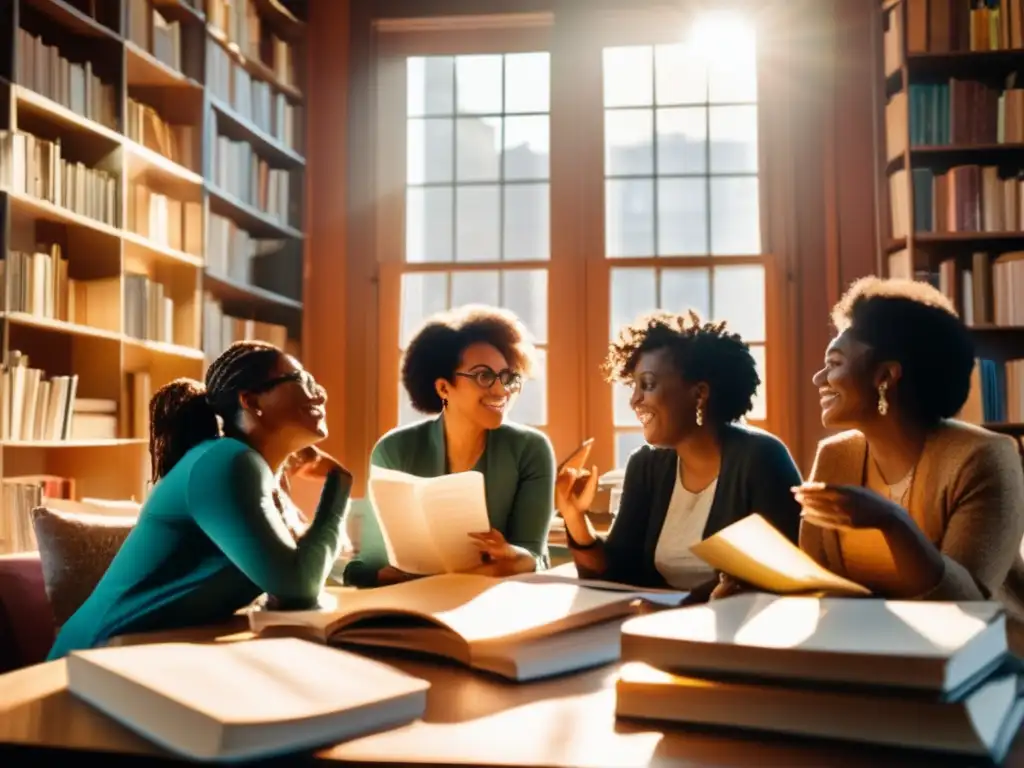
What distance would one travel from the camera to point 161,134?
414 centimetres

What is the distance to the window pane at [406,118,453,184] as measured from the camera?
5.33 meters

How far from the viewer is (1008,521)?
5.07 ft

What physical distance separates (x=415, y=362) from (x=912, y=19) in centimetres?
291

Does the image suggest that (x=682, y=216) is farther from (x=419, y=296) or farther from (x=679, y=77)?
(x=419, y=296)

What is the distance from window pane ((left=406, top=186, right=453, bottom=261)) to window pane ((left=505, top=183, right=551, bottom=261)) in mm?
294

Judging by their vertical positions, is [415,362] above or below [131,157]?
below

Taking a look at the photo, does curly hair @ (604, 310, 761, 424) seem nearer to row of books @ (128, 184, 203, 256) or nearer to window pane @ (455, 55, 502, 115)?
row of books @ (128, 184, 203, 256)

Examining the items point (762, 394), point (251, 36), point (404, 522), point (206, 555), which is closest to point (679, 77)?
point (762, 394)

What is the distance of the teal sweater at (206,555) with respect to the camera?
1523mm

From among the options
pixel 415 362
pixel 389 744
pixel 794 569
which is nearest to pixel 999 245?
pixel 415 362

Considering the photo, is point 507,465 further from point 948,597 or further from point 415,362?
point 948,597

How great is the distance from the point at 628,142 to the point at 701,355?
3055 millimetres

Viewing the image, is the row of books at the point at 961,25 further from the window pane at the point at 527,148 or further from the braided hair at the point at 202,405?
the braided hair at the point at 202,405

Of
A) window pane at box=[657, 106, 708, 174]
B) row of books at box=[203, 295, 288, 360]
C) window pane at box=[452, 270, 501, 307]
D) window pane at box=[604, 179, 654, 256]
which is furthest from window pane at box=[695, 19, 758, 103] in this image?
row of books at box=[203, 295, 288, 360]
